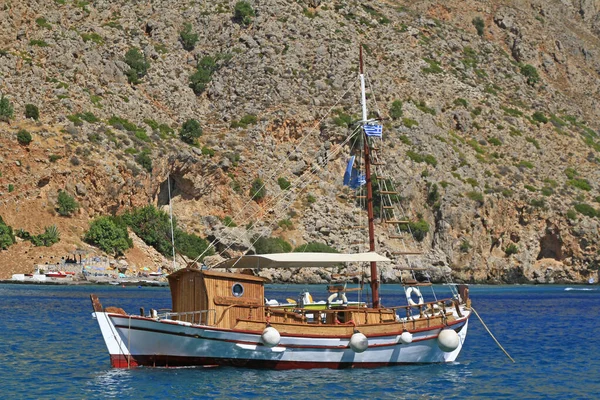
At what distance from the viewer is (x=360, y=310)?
113 feet

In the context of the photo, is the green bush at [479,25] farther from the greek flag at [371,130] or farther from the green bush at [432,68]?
the greek flag at [371,130]

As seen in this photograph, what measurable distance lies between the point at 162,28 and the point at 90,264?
50.2 m

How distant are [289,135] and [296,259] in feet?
278

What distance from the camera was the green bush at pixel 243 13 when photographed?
131 meters

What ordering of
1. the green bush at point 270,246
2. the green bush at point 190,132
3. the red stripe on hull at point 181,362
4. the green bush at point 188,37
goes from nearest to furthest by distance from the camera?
the red stripe on hull at point 181,362
the green bush at point 270,246
the green bush at point 190,132
the green bush at point 188,37

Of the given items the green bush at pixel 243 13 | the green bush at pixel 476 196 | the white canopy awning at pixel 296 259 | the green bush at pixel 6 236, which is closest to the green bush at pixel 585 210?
the green bush at pixel 476 196

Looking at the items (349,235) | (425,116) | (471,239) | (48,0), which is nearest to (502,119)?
(425,116)

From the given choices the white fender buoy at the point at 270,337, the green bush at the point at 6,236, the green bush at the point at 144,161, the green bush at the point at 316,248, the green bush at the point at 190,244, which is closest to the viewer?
the white fender buoy at the point at 270,337

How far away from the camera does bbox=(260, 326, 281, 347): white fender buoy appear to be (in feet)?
104

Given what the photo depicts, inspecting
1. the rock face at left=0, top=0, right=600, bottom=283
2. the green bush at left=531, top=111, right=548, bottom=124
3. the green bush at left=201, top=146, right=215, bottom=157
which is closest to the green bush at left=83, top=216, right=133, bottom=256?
the rock face at left=0, top=0, right=600, bottom=283

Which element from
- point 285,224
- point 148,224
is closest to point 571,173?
point 285,224

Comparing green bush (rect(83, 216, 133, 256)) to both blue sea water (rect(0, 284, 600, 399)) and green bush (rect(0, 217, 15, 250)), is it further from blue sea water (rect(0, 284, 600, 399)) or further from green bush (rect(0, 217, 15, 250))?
blue sea water (rect(0, 284, 600, 399))

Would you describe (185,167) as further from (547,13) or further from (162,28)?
(547,13)

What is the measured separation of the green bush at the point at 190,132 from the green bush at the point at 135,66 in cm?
1116
